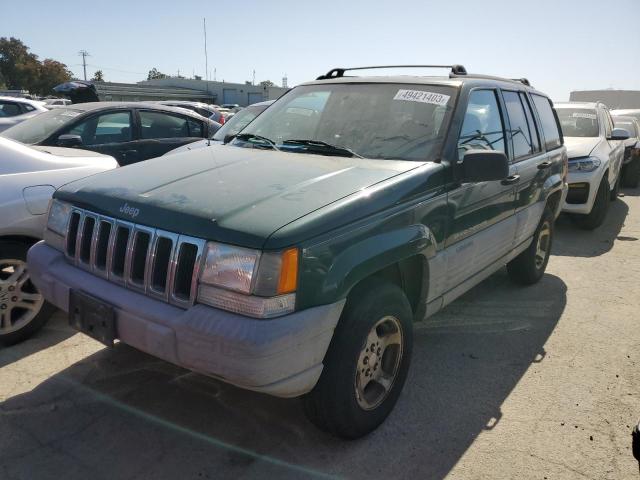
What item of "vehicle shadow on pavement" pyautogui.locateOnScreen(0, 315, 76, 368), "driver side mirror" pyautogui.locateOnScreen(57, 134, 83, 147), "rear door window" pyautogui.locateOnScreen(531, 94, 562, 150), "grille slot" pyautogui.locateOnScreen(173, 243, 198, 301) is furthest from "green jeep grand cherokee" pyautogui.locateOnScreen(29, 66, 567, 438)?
"driver side mirror" pyautogui.locateOnScreen(57, 134, 83, 147)

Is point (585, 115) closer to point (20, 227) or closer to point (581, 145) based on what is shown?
point (581, 145)

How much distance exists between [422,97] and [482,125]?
54cm

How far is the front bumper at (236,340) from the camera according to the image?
213 centimetres

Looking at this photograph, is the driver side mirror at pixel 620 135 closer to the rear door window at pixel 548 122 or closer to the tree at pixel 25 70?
the rear door window at pixel 548 122

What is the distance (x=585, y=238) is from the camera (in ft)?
24.1

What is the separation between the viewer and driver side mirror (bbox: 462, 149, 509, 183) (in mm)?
3070

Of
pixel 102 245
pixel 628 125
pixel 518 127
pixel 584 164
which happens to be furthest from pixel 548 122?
pixel 628 125

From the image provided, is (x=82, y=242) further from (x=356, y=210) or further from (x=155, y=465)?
(x=356, y=210)

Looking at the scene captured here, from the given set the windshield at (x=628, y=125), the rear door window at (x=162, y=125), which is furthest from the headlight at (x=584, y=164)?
the windshield at (x=628, y=125)

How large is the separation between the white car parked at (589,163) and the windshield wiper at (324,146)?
489 cm

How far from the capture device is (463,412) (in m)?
3.06

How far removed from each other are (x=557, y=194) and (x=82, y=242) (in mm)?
4367

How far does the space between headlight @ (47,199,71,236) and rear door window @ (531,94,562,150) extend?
3.98m

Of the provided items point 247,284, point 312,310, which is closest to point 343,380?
point 312,310
